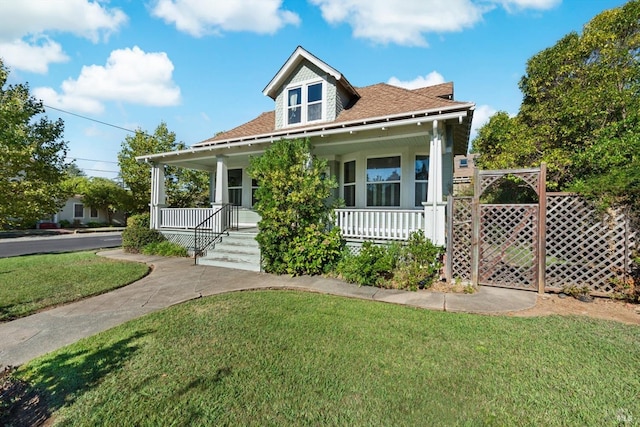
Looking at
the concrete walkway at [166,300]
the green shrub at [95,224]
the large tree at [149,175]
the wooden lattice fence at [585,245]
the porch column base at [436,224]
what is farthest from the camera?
the green shrub at [95,224]

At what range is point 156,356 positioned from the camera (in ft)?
10.6

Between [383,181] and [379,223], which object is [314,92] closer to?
[383,181]

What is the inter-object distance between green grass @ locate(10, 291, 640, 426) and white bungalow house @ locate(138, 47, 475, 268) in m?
3.31

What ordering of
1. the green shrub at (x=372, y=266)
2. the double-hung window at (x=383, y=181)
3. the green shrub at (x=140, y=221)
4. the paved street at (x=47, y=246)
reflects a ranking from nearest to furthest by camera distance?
1. the green shrub at (x=372, y=266)
2. the double-hung window at (x=383, y=181)
3. the green shrub at (x=140, y=221)
4. the paved street at (x=47, y=246)

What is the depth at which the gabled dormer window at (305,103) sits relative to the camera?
10680 millimetres

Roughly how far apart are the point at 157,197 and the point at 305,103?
706cm

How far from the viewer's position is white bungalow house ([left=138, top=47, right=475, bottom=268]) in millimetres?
7285

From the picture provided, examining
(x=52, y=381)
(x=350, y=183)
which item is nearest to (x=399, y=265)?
(x=350, y=183)

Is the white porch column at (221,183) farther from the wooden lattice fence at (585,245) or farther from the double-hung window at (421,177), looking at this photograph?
the wooden lattice fence at (585,245)

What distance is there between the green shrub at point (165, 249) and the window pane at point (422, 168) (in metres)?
8.58

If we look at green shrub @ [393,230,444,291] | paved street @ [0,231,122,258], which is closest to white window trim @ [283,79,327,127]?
green shrub @ [393,230,444,291]

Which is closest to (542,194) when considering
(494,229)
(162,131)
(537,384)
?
(494,229)

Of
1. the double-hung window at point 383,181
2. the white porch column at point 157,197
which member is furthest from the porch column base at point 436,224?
the white porch column at point 157,197

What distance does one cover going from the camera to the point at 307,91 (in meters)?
10.9
